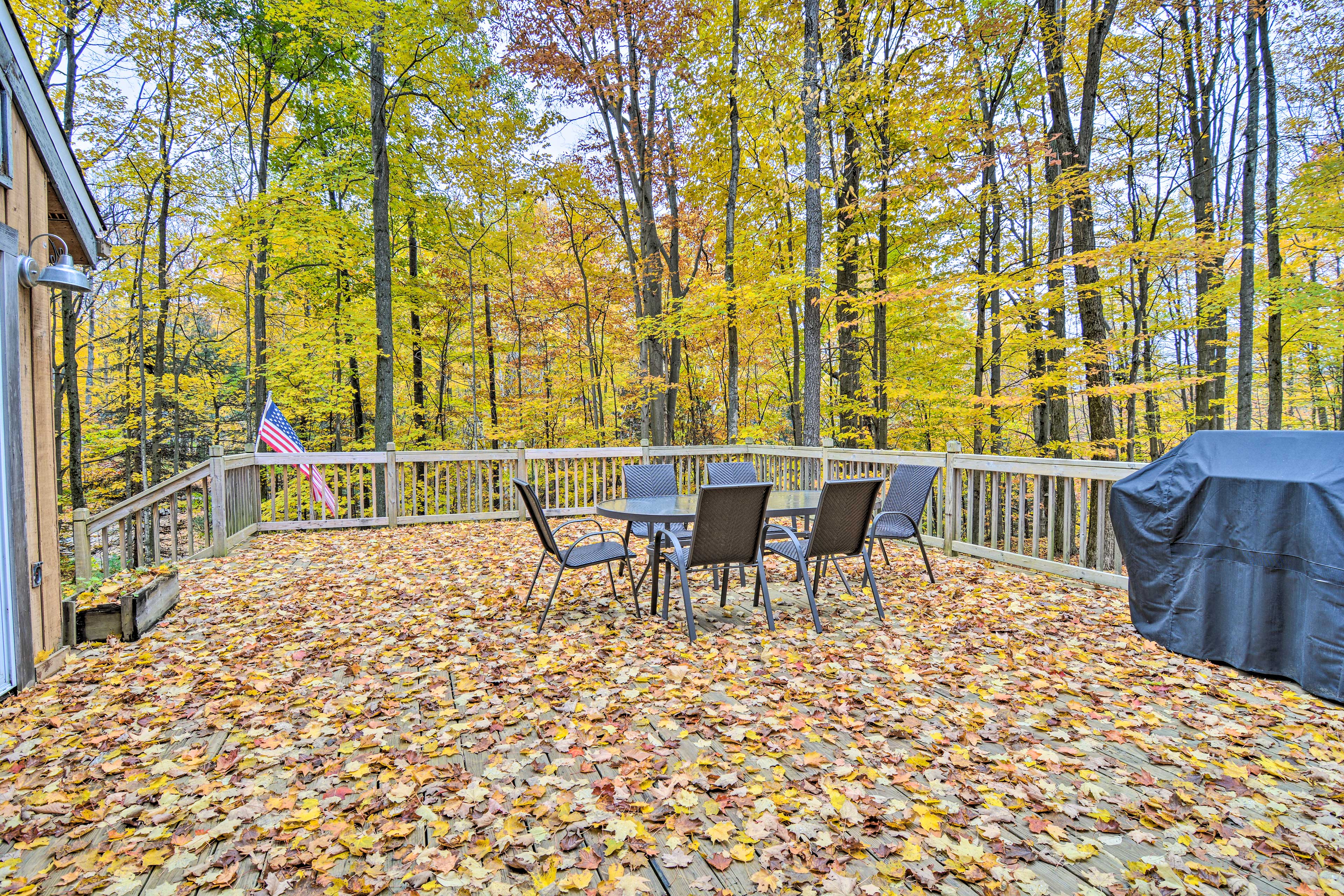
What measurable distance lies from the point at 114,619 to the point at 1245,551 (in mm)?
5946

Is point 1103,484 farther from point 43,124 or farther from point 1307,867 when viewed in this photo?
point 43,124

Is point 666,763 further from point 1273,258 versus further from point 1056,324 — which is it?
point 1273,258

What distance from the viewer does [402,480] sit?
812 cm

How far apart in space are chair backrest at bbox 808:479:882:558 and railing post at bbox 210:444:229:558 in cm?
532

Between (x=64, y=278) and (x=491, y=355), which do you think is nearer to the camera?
(x=64, y=278)

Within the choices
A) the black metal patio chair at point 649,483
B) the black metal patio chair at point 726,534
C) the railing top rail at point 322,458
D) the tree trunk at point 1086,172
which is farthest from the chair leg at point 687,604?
the tree trunk at point 1086,172

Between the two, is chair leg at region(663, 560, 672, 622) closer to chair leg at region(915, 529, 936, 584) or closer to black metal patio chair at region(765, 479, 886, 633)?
black metal patio chair at region(765, 479, 886, 633)

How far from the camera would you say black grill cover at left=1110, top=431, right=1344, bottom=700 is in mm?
2566

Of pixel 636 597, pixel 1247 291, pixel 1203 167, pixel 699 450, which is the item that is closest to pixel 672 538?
pixel 636 597

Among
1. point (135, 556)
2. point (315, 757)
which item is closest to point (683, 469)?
point (135, 556)

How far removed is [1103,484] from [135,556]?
23.2ft

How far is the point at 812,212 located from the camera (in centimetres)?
752

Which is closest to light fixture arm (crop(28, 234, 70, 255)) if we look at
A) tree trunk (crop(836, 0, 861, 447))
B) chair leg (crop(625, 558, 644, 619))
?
chair leg (crop(625, 558, 644, 619))

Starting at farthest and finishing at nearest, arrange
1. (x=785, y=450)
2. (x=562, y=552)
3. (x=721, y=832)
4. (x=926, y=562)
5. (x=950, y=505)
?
(x=785, y=450) → (x=950, y=505) → (x=926, y=562) → (x=562, y=552) → (x=721, y=832)
